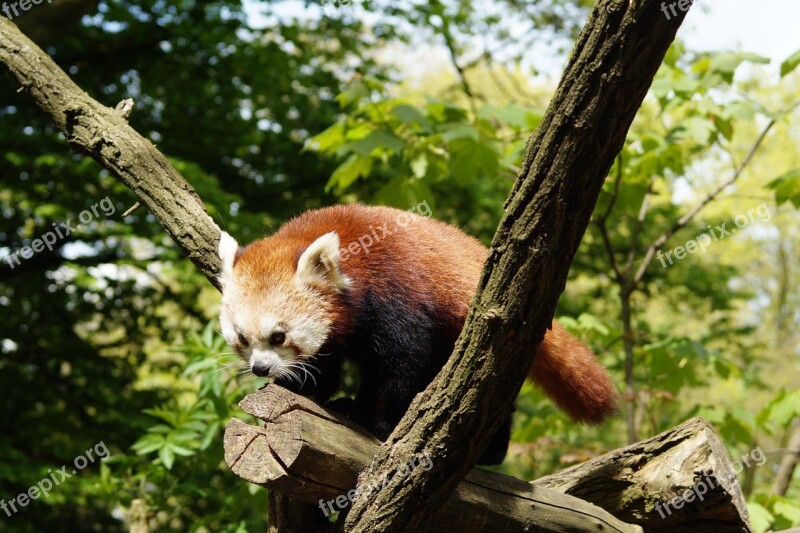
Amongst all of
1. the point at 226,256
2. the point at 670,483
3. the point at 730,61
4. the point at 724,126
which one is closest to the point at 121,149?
the point at 226,256

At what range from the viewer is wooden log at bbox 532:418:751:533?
2.95 m

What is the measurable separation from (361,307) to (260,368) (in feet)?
1.57

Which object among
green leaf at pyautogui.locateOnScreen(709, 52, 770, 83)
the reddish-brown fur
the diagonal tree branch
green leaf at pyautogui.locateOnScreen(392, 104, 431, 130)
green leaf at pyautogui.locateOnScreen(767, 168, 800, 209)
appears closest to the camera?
the reddish-brown fur

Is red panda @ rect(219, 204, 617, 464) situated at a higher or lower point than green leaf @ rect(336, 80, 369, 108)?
lower

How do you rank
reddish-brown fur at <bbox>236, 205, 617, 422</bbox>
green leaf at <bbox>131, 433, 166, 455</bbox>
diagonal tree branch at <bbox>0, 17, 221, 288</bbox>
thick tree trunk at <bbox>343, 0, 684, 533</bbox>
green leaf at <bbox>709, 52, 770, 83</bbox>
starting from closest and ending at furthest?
thick tree trunk at <bbox>343, 0, 684, 533</bbox> → reddish-brown fur at <bbox>236, 205, 617, 422</bbox> → diagonal tree branch at <bbox>0, 17, 221, 288</bbox> → green leaf at <bbox>131, 433, 166, 455</bbox> → green leaf at <bbox>709, 52, 770, 83</bbox>

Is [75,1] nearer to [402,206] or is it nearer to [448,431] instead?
[402,206]

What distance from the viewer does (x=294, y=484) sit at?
2395 mm

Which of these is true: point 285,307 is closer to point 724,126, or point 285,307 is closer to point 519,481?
point 519,481

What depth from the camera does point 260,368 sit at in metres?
2.92

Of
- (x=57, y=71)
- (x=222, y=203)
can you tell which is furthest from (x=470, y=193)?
(x=57, y=71)

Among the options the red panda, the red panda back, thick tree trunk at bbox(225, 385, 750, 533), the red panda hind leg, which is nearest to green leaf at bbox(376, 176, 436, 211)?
the red panda back

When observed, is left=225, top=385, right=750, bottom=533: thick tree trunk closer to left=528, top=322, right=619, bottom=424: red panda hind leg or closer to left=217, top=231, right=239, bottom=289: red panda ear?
left=528, top=322, right=619, bottom=424: red panda hind leg

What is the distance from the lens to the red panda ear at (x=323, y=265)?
2900 millimetres

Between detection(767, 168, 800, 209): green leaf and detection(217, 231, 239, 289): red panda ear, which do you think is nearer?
detection(217, 231, 239, 289): red panda ear
